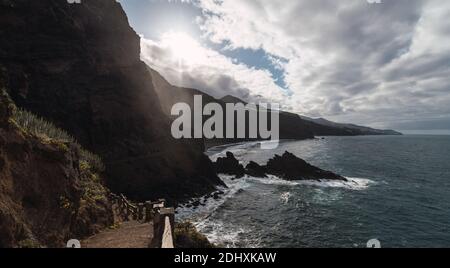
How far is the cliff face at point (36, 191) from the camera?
316 inches

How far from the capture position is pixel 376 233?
29406 mm

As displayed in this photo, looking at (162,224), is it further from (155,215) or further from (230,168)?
(230,168)

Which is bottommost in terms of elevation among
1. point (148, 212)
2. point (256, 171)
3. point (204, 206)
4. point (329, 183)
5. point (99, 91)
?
point (204, 206)

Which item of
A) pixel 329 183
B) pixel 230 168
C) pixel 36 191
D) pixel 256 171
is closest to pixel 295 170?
pixel 256 171

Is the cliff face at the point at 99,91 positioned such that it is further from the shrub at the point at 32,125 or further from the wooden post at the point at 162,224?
the wooden post at the point at 162,224

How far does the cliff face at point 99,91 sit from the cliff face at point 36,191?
23.5m

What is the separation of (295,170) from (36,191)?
53922 mm

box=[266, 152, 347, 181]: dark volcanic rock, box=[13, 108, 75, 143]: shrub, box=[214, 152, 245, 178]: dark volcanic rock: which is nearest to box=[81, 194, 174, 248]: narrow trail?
box=[13, 108, 75, 143]: shrub

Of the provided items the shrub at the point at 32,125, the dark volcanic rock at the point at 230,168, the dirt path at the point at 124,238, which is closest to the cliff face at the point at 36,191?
the shrub at the point at 32,125

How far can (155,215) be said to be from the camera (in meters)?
12.3
